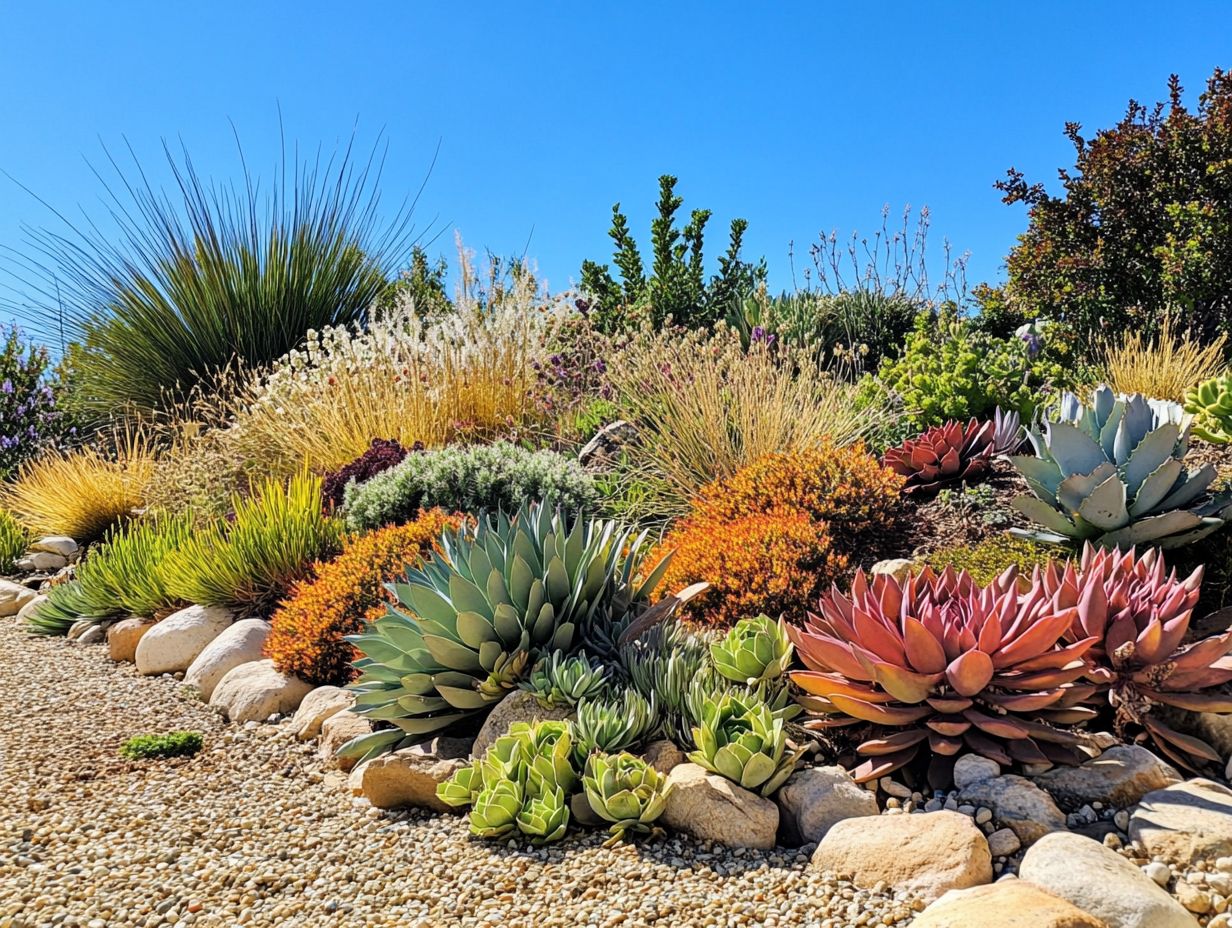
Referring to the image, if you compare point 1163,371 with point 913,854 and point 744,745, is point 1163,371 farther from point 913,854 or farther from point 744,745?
point 913,854

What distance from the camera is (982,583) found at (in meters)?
4.55

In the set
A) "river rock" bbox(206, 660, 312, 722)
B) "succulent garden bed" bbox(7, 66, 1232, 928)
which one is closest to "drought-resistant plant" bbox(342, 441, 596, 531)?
"succulent garden bed" bbox(7, 66, 1232, 928)

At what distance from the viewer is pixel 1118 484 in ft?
13.8

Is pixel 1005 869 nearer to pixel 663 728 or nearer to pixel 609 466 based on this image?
pixel 663 728

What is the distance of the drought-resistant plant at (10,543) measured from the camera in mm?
9828

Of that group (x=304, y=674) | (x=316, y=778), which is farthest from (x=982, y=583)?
(x=304, y=674)

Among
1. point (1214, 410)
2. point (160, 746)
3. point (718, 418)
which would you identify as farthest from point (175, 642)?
point (1214, 410)

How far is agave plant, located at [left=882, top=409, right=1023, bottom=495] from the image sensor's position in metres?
5.98

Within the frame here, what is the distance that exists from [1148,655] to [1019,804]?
2.52 ft

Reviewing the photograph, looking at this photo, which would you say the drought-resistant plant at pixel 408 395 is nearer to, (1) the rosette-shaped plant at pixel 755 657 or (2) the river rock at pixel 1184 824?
(1) the rosette-shaped plant at pixel 755 657

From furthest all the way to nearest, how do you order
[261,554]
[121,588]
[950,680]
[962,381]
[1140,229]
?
[1140,229] → [962,381] → [121,588] → [261,554] → [950,680]

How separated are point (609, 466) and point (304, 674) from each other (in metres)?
3.07

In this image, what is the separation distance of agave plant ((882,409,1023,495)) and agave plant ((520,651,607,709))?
2983mm

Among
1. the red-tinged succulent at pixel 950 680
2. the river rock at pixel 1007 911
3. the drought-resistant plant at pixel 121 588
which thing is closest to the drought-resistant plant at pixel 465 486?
the drought-resistant plant at pixel 121 588
